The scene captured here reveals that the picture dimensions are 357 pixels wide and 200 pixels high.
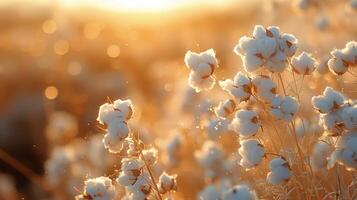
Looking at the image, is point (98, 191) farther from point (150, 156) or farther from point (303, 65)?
point (303, 65)

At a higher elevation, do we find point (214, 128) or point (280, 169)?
point (214, 128)

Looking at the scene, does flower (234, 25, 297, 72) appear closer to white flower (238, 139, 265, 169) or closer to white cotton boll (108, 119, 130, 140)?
white flower (238, 139, 265, 169)

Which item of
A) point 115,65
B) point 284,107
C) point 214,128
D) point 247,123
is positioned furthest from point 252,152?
point 115,65

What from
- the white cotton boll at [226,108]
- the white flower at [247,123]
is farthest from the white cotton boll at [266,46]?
the white cotton boll at [226,108]

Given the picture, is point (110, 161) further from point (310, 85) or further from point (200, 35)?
point (200, 35)

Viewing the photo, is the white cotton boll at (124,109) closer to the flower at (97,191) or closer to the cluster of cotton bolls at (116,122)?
the cluster of cotton bolls at (116,122)
